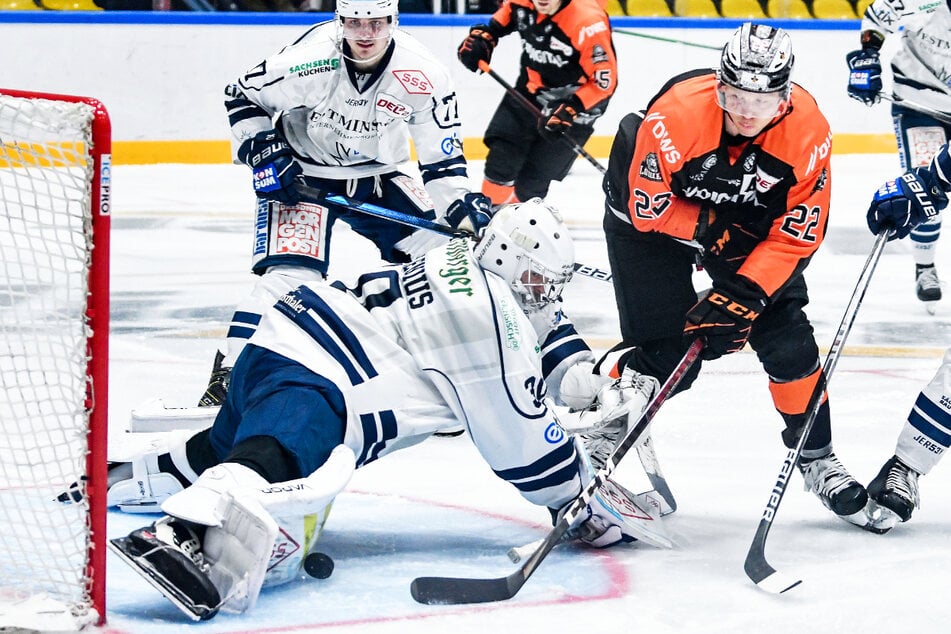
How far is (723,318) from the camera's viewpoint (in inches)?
110

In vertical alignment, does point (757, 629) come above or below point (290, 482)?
below

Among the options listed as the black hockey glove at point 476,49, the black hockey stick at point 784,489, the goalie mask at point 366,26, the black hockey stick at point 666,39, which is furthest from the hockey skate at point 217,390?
the black hockey stick at point 666,39

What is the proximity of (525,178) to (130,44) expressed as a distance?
2.88m

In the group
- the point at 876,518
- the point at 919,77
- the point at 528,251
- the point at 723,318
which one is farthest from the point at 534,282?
the point at 919,77

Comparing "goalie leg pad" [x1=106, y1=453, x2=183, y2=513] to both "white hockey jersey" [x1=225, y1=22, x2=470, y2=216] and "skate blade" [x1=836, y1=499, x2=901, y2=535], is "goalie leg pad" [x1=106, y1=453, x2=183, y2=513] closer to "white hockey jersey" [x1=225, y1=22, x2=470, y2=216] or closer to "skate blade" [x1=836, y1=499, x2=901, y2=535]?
"white hockey jersey" [x1=225, y1=22, x2=470, y2=216]

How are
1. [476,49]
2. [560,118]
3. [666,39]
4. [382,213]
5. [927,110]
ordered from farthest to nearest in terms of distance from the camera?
[666,39], [476,49], [560,118], [927,110], [382,213]

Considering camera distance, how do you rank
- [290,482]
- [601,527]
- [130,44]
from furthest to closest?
1. [130,44]
2. [601,527]
3. [290,482]

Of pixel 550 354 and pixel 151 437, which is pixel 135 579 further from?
pixel 550 354

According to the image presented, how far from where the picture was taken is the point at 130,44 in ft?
25.0

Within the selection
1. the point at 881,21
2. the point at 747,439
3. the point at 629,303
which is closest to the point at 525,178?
the point at 881,21

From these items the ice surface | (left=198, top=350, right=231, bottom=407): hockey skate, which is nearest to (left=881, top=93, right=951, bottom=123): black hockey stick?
the ice surface

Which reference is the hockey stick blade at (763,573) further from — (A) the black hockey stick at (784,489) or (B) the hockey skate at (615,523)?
(B) the hockey skate at (615,523)

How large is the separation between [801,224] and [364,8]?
4.17 feet

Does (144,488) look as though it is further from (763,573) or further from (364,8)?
(364,8)
